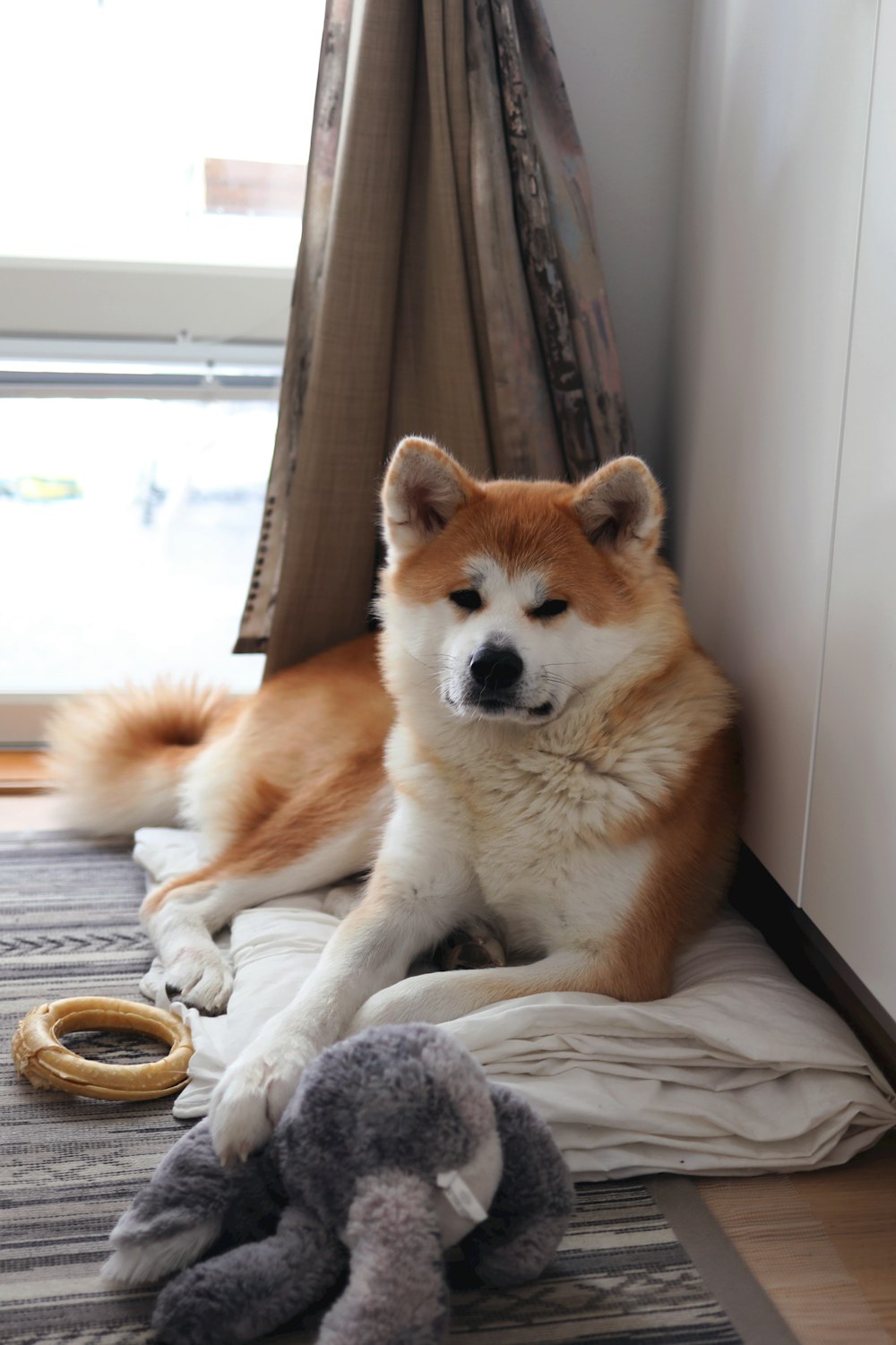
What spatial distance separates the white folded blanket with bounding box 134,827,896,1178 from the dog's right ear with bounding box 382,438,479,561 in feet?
1.97

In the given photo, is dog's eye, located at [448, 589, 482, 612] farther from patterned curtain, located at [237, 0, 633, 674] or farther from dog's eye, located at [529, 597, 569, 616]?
patterned curtain, located at [237, 0, 633, 674]

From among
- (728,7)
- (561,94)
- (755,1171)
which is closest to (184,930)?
(755,1171)

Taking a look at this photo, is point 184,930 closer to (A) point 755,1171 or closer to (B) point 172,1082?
(B) point 172,1082

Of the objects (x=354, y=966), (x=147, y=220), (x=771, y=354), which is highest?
(x=147, y=220)

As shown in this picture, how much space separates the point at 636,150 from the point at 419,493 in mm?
970

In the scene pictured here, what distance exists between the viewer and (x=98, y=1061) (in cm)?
135

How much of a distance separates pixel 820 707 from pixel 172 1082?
0.85 m

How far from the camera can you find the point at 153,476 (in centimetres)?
263

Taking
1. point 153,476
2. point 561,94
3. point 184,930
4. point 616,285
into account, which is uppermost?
point 561,94

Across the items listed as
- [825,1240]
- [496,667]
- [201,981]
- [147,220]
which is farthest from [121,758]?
[825,1240]

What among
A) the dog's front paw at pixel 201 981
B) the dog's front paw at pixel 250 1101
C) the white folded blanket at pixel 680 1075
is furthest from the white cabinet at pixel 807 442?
the dog's front paw at pixel 201 981

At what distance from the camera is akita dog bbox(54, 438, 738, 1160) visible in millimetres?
1286

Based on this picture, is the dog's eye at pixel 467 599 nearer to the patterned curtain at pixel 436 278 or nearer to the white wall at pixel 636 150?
the patterned curtain at pixel 436 278

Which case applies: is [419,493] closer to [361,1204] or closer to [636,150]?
[361,1204]
